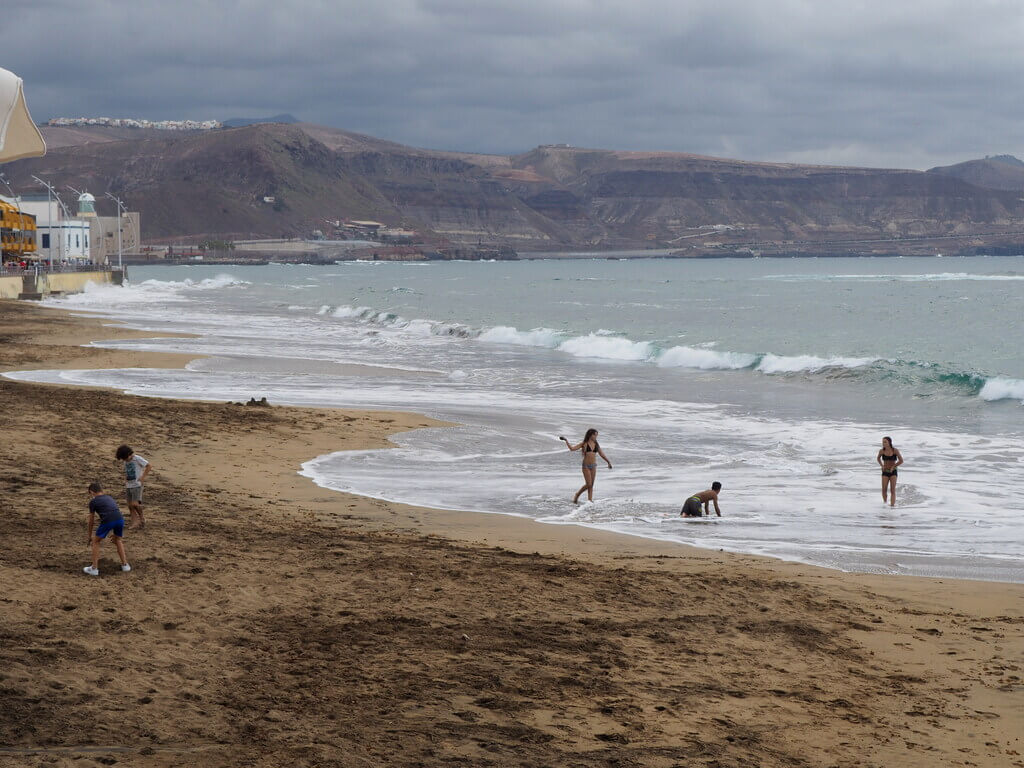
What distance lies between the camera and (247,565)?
29.7 ft

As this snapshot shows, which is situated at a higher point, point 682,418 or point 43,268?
point 43,268

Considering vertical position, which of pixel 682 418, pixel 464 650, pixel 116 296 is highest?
pixel 116 296

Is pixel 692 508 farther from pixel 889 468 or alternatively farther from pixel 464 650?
pixel 464 650

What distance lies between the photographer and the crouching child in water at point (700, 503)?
12484mm

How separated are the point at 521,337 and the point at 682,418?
22696mm

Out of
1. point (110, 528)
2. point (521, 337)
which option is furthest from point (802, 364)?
point (110, 528)

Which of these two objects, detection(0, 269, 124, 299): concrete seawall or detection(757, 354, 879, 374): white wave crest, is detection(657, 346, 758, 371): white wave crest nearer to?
detection(757, 354, 879, 374): white wave crest

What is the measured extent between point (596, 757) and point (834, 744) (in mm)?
1302

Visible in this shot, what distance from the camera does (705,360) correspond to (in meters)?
34.4

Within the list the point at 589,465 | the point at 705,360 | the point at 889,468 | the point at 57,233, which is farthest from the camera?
the point at 57,233

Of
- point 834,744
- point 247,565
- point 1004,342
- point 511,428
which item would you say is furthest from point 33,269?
point 834,744

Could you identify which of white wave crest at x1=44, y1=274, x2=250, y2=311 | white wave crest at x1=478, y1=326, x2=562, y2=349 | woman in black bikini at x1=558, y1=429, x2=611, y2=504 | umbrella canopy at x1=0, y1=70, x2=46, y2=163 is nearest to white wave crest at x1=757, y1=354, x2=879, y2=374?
white wave crest at x1=478, y1=326, x2=562, y2=349

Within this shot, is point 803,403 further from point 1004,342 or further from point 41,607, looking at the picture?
point 1004,342

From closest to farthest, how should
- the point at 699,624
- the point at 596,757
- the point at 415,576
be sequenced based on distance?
the point at 596,757, the point at 699,624, the point at 415,576
